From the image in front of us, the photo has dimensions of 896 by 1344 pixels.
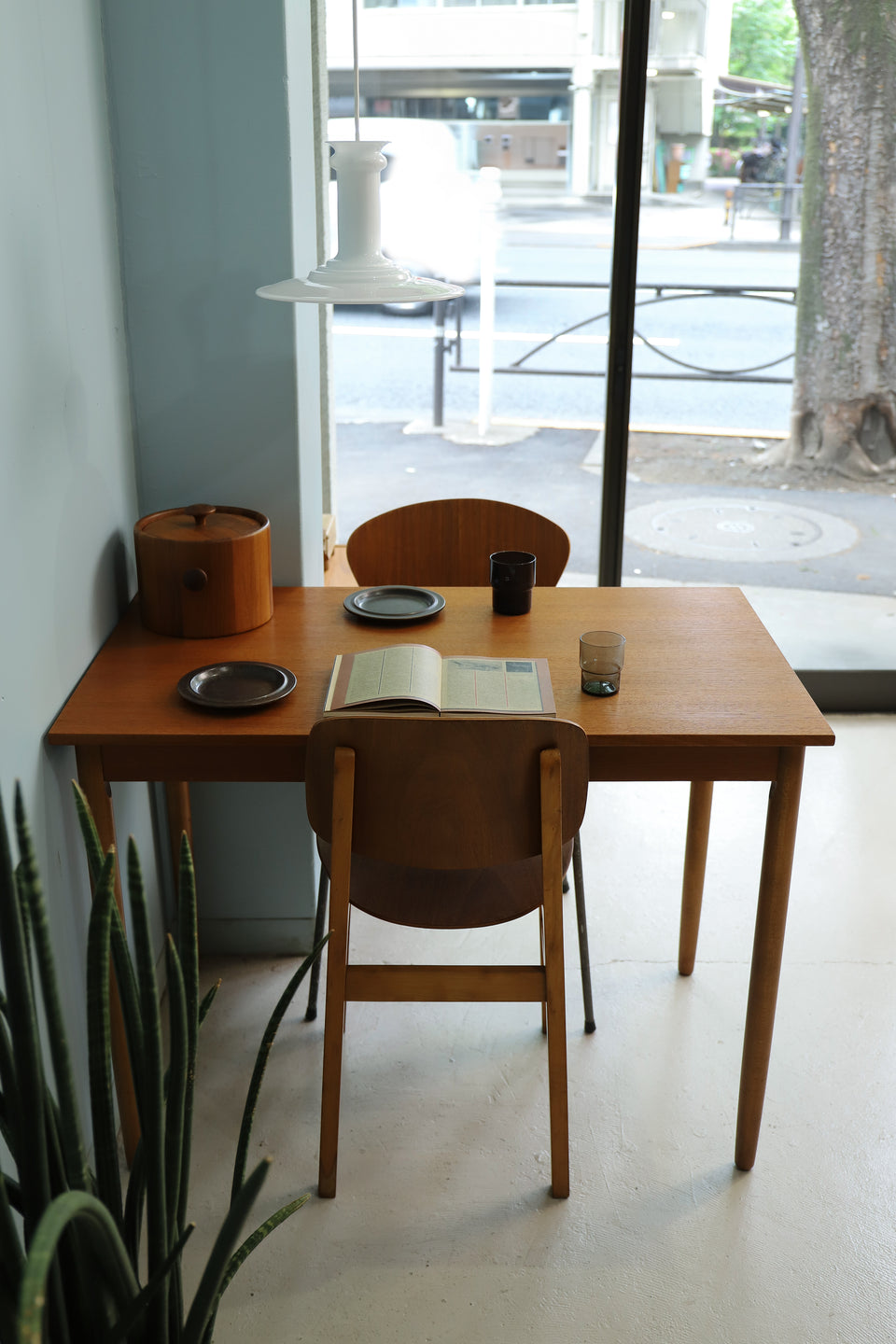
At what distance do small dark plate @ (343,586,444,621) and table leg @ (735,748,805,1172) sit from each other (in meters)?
0.69

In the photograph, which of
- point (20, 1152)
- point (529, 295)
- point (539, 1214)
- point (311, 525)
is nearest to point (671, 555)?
point (529, 295)

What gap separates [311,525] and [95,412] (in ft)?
1.77

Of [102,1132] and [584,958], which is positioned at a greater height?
[102,1132]

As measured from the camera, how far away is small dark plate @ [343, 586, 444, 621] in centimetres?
212

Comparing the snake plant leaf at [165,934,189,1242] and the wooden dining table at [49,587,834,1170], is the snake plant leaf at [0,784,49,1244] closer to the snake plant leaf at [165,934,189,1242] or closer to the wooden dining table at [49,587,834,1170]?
the snake plant leaf at [165,934,189,1242]

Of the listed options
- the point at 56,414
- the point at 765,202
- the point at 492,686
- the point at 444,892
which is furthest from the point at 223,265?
the point at 765,202

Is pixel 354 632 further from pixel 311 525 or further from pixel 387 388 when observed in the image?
pixel 387 388

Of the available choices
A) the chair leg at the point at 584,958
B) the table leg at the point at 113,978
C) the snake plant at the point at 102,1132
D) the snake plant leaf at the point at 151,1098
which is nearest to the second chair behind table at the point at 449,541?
the chair leg at the point at 584,958

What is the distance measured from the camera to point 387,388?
10.8 feet

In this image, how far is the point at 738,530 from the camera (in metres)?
3.52

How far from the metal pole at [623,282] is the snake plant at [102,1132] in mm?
2369

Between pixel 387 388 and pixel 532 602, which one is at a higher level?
pixel 387 388

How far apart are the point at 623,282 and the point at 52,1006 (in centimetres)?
260

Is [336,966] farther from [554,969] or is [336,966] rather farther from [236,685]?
[236,685]
